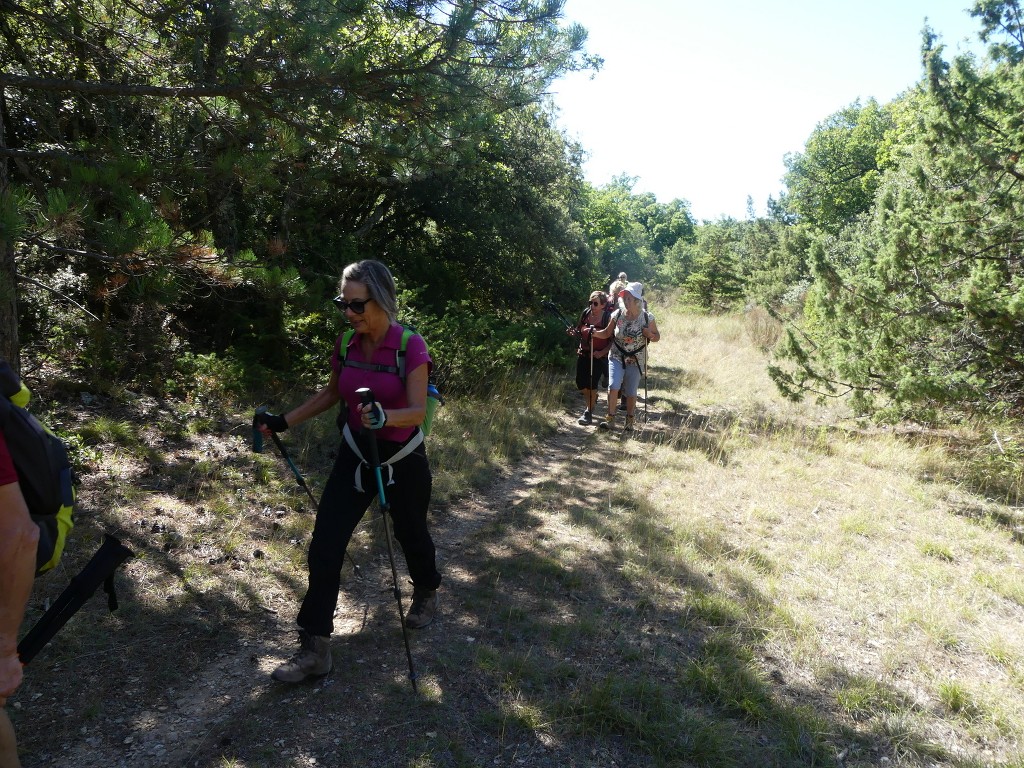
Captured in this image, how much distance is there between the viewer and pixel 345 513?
3432 millimetres

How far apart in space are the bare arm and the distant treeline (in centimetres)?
178

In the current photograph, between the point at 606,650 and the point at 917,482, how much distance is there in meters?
5.28

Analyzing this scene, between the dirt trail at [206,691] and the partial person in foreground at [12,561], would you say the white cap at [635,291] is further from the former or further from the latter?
the partial person in foreground at [12,561]

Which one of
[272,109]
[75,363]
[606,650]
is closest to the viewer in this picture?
[606,650]

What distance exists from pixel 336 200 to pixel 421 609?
25.7 feet

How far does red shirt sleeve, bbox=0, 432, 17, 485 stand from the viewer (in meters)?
1.91

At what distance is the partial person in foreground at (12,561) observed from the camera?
1.92 metres

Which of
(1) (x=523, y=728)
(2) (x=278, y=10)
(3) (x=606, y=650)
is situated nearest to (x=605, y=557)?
(3) (x=606, y=650)

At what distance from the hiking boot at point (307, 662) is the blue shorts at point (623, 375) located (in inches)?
247

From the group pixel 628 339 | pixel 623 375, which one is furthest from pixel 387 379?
pixel 623 375

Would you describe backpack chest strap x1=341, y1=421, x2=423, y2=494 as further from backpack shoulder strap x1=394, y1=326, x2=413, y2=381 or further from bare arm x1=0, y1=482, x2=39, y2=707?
bare arm x1=0, y1=482, x2=39, y2=707

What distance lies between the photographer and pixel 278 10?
180 inches

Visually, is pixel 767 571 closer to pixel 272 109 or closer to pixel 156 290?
pixel 156 290

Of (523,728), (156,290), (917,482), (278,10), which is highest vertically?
(278,10)
